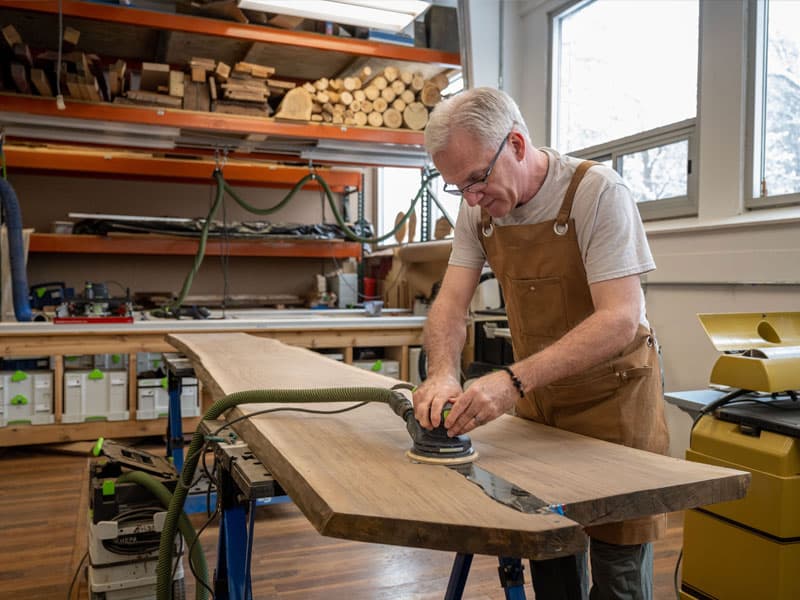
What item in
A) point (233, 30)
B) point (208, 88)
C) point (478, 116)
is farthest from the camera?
point (208, 88)

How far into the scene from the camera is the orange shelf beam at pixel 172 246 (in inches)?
235

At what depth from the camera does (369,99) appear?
546 centimetres

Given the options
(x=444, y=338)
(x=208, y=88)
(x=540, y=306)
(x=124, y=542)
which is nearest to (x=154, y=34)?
(x=208, y=88)

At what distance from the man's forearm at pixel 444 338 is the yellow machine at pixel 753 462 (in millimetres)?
856

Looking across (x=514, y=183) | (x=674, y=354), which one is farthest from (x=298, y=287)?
(x=514, y=183)

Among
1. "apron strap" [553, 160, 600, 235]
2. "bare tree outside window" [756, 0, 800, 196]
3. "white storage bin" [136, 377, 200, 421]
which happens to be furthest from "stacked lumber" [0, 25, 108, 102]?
"bare tree outside window" [756, 0, 800, 196]

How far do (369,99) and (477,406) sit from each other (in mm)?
4558

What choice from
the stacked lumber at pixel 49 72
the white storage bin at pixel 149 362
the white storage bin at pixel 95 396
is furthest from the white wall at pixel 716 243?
the stacked lumber at pixel 49 72

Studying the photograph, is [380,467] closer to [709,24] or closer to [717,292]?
[717,292]

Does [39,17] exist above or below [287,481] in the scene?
above

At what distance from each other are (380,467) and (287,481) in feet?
0.54

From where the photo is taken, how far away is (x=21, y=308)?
454 centimetres

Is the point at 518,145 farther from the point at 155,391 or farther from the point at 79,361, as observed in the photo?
the point at 79,361

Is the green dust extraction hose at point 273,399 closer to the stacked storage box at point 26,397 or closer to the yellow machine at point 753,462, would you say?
the yellow machine at point 753,462
